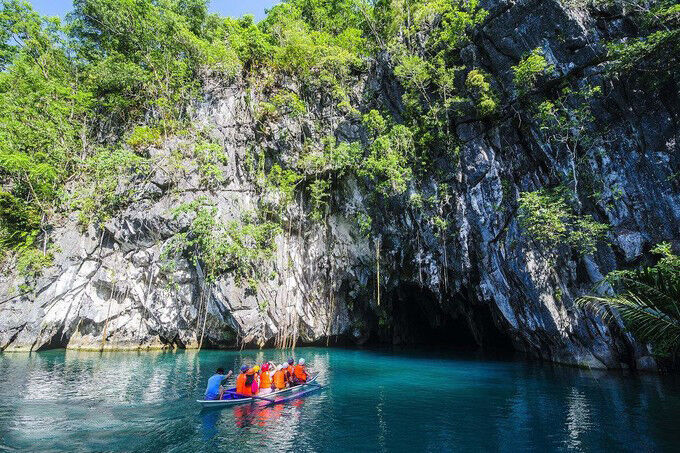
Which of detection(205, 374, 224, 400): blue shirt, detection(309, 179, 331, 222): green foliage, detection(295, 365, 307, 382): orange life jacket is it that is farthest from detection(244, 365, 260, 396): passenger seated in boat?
detection(309, 179, 331, 222): green foliage

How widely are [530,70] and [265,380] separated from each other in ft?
51.9

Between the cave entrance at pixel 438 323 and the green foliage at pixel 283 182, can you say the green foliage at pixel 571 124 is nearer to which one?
the cave entrance at pixel 438 323

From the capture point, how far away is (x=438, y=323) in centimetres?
2692

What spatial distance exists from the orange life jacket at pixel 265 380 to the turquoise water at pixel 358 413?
105 cm

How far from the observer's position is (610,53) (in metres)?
14.5

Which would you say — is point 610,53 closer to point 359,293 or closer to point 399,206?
point 399,206

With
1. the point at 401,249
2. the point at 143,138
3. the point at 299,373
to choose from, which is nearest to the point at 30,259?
the point at 143,138

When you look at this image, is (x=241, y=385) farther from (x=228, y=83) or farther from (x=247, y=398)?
(x=228, y=83)

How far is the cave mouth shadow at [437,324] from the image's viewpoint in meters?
23.8

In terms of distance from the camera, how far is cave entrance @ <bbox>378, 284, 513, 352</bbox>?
23953mm

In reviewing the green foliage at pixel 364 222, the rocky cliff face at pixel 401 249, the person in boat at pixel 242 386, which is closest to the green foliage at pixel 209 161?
the rocky cliff face at pixel 401 249

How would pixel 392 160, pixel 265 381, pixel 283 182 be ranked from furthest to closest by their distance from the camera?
pixel 283 182
pixel 392 160
pixel 265 381

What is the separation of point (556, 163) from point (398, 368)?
36.2 ft

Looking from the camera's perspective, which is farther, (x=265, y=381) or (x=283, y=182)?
(x=283, y=182)
